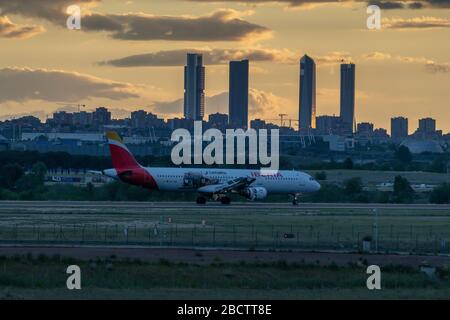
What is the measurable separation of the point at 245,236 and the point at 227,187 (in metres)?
43.6

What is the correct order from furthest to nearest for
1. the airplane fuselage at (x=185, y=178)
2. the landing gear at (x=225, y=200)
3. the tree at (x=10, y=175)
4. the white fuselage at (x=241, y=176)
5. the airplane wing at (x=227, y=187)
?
the tree at (x=10, y=175), the white fuselage at (x=241, y=176), the airplane fuselage at (x=185, y=178), the airplane wing at (x=227, y=187), the landing gear at (x=225, y=200)

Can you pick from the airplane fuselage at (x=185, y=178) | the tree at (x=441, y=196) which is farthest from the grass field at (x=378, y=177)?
the airplane fuselage at (x=185, y=178)

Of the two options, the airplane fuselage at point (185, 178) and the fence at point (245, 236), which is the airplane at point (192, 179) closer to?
the airplane fuselage at point (185, 178)

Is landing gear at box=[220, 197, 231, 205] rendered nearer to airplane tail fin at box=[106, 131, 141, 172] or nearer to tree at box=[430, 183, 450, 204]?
airplane tail fin at box=[106, 131, 141, 172]

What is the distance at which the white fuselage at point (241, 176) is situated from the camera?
123750 millimetres

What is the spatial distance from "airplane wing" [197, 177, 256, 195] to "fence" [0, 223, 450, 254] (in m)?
33.4

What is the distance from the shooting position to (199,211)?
4190 inches

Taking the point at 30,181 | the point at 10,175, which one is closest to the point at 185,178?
the point at 30,181

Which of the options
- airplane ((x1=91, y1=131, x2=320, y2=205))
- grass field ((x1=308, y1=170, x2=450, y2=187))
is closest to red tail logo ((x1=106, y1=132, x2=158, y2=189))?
airplane ((x1=91, y1=131, x2=320, y2=205))

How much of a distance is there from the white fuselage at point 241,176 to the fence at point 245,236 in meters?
35.1

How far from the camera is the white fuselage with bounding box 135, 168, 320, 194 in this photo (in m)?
124
